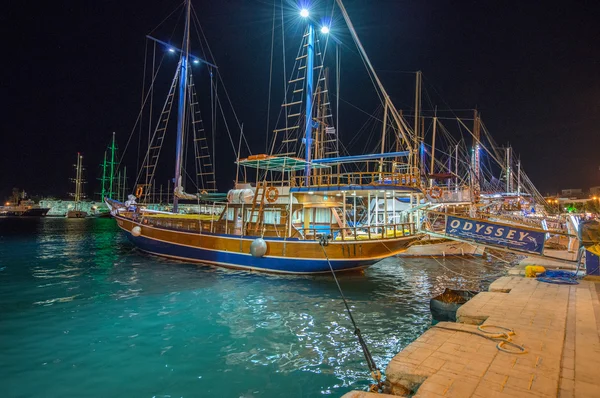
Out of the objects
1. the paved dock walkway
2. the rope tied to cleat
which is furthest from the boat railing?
the rope tied to cleat

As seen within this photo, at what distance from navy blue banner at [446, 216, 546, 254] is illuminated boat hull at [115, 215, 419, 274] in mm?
4412

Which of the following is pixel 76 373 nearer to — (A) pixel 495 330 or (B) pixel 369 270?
(A) pixel 495 330

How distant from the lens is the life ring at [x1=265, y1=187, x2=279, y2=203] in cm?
1728

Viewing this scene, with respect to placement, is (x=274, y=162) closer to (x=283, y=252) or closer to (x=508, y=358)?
(x=283, y=252)

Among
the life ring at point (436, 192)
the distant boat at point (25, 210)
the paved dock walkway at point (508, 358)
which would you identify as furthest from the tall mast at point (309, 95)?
the distant boat at point (25, 210)

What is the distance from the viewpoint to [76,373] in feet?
21.3

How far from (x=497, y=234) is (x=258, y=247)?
10.3m

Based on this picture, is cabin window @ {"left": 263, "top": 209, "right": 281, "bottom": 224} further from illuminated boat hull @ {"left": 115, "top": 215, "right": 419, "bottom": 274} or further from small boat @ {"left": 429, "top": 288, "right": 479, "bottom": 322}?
small boat @ {"left": 429, "top": 288, "right": 479, "bottom": 322}

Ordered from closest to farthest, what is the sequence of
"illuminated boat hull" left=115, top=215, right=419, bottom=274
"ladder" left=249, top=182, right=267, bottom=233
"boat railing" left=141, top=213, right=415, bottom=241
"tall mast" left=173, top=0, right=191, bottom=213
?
"illuminated boat hull" left=115, top=215, right=419, bottom=274 < "boat railing" left=141, top=213, right=415, bottom=241 < "ladder" left=249, top=182, right=267, bottom=233 < "tall mast" left=173, top=0, right=191, bottom=213

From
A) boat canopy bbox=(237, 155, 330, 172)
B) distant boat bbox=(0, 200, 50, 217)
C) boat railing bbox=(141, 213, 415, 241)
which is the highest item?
boat canopy bbox=(237, 155, 330, 172)

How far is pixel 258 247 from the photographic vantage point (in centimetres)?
1627

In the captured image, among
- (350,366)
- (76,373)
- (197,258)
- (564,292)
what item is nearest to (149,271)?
(197,258)

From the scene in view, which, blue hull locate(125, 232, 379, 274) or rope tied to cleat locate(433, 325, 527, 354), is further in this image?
blue hull locate(125, 232, 379, 274)

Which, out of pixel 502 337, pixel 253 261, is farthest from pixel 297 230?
pixel 502 337
